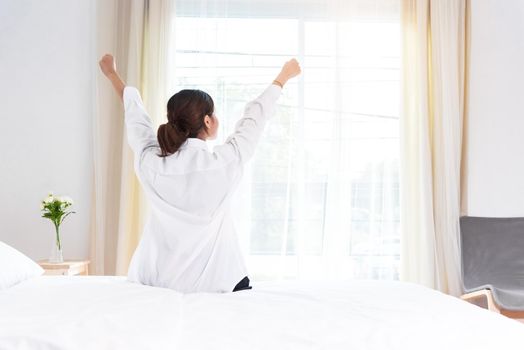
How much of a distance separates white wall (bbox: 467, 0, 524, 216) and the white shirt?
2639 mm

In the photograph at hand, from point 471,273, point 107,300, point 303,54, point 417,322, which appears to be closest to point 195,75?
point 303,54

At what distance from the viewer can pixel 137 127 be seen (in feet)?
6.61

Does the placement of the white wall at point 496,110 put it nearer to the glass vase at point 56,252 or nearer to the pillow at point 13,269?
the glass vase at point 56,252

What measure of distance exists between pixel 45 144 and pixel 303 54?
1726 millimetres

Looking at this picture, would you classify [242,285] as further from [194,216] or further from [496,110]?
[496,110]

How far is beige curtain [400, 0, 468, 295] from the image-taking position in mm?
3986

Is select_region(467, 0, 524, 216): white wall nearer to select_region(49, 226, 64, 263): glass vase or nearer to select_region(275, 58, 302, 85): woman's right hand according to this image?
select_region(275, 58, 302, 85): woman's right hand

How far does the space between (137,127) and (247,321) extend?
91 cm

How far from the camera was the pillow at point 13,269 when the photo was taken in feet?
6.20

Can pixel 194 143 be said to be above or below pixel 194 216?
above

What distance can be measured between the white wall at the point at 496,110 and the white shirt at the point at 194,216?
8.66 feet

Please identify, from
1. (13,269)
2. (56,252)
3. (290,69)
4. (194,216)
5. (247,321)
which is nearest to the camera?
(247,321)

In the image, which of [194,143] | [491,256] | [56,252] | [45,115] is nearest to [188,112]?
[194,143]

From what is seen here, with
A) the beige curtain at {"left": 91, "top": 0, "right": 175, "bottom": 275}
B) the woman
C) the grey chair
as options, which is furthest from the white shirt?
the beige curtain at {"left": 91, "top": 0, "right": 175, "bottom": 275}
